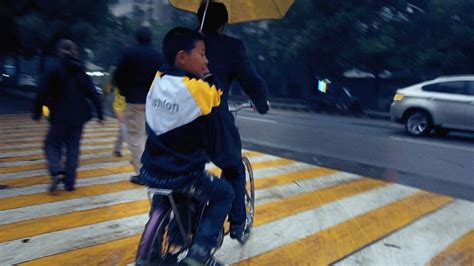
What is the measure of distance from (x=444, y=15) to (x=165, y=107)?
19.4 meters

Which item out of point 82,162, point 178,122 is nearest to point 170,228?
point 178,122

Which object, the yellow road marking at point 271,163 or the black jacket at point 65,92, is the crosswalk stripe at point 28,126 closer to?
the yellow road marking at point 271,163

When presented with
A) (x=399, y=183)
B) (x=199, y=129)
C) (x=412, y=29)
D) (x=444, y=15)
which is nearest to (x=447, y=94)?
(x=399, y=183)

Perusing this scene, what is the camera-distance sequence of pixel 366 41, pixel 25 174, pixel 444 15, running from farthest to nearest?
pixel 366 41, pixel 444 15, pixel 25 174

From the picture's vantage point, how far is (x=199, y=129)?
9.04 ft

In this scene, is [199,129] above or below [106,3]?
below

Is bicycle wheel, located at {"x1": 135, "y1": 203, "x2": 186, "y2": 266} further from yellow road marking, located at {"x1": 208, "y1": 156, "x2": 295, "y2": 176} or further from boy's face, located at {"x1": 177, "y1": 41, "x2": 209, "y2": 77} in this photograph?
yellow road marking, located at {"x1": 208, "y1": 156, "x2": 295, "y2": 176}

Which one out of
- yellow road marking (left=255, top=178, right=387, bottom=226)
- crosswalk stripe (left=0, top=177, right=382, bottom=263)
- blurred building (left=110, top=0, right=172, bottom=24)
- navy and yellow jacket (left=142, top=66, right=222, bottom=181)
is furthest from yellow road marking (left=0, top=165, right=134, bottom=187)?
blurred building (left=110, top=0, right=172, bottom=24)

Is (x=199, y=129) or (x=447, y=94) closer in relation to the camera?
(x=199, y=129)

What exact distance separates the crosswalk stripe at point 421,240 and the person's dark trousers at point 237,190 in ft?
3.20

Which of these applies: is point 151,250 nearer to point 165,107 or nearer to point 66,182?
point 165,107

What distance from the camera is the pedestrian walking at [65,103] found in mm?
4957

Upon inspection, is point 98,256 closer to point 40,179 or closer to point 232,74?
point 232,74

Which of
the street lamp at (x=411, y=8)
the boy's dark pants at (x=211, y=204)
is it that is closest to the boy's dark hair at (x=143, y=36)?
the boy's dark pants at (x=211, y=204)
